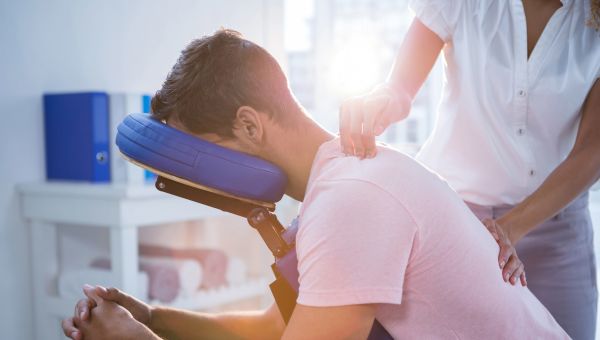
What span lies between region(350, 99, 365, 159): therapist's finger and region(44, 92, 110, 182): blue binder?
119 centimetres

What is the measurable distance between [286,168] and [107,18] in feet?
4.70

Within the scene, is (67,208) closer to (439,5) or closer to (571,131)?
(439,5)

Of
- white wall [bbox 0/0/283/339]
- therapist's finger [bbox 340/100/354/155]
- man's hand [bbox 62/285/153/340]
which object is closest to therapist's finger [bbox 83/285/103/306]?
man's hand [bbox 62/285/153/340]

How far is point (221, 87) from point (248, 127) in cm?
7

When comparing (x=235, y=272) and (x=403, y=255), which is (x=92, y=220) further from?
(x=403, y=255)

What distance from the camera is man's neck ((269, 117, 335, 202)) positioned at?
3.31 feet

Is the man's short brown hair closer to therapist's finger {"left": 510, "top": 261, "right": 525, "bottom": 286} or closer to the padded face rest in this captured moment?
the padded face rest

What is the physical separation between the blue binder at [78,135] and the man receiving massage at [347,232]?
3.10ft

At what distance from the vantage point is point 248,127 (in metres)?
0.98

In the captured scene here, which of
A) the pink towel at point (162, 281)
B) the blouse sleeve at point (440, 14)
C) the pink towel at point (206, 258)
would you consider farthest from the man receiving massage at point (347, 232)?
the pink towel at point (206, 258)

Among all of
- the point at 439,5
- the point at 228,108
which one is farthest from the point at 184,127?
the point at 439,5

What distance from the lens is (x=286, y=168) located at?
1019mm

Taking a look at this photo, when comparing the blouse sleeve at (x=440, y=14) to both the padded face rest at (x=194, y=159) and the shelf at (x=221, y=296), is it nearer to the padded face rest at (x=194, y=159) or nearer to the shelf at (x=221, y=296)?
the padded face rest at (x=194, y=159)

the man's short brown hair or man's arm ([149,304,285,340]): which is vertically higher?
the man's short brown hair
